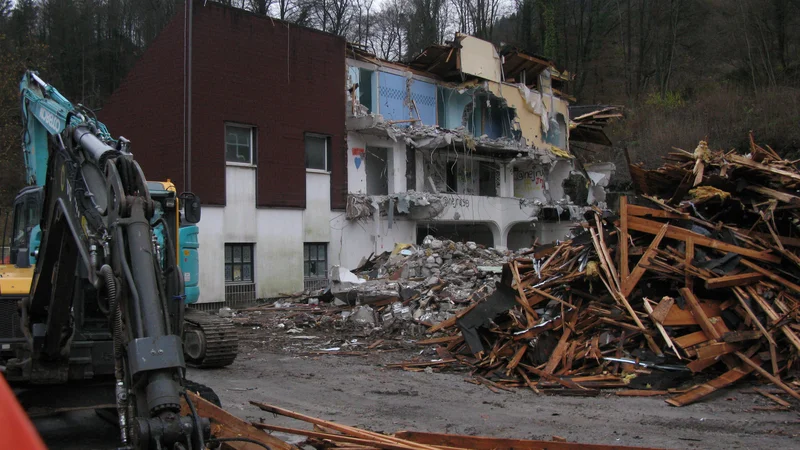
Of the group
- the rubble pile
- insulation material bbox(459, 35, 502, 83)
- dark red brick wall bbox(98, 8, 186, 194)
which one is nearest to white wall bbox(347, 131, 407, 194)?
the rubble pile

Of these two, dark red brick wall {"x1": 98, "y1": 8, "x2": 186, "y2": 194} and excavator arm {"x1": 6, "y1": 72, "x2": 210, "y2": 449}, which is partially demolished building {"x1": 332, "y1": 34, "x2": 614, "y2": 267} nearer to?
dark red brick wall {"x1": 98, "y1": 8, "x2": 186, "y2": 194}

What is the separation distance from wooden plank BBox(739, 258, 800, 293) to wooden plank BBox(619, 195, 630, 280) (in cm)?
182

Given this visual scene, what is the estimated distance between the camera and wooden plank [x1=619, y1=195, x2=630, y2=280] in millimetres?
11445

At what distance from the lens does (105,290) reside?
428cm

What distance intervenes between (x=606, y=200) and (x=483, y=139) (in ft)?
36.1

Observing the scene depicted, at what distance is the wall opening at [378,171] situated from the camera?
26.6 metres

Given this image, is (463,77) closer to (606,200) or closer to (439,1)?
(606,200)

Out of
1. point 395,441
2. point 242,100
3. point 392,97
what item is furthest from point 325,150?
point 395,441

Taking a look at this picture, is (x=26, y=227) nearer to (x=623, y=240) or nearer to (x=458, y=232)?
(x=623, y=240)

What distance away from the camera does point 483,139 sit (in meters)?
28.3

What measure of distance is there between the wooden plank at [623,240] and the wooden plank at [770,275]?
5.99 feet

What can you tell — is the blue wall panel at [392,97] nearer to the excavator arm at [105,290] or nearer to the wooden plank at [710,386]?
the wooden plank at [710,386]

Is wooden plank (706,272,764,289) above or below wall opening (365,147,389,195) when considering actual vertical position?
below

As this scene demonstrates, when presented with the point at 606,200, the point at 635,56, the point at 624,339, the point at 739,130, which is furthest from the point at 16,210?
the point at 635,56
